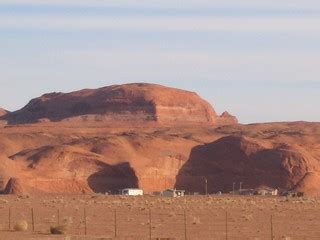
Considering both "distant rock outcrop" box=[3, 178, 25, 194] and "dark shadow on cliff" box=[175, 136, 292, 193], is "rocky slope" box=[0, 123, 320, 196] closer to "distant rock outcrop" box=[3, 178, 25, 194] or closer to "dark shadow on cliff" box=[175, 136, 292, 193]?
"dark shadow on cliff" box=[175, 136, 292, 193]

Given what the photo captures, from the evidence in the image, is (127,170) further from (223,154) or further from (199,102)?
(199,102)

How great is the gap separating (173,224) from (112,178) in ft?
208

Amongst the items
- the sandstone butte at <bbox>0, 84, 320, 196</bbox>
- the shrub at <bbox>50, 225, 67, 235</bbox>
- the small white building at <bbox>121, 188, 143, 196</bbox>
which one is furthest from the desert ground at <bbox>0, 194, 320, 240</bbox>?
the sandstone butte at <bbox>0, 84, 320, 196</bbox>

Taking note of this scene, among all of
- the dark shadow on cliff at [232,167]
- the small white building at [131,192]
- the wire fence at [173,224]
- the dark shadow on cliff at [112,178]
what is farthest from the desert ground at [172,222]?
the dark shadow on cliff at [232,167]

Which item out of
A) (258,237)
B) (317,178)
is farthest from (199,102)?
(258,237)

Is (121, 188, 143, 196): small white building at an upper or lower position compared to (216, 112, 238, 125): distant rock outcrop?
lower

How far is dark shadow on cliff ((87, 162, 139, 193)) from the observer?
114000mm

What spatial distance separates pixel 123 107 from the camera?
169 meters

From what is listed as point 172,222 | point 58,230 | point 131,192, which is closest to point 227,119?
point 131,192

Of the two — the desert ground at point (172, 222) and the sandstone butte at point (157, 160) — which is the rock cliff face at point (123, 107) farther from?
the desert ground at point (172, 222)

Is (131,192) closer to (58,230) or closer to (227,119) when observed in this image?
(58,230)

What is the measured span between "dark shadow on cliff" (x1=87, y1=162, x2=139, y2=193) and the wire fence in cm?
4410

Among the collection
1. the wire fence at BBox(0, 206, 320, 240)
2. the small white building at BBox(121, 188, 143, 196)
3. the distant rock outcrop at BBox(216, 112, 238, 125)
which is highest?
the distant rock outcrop at BBox(216, 112, 238, 125)

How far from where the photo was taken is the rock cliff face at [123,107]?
168 meters
